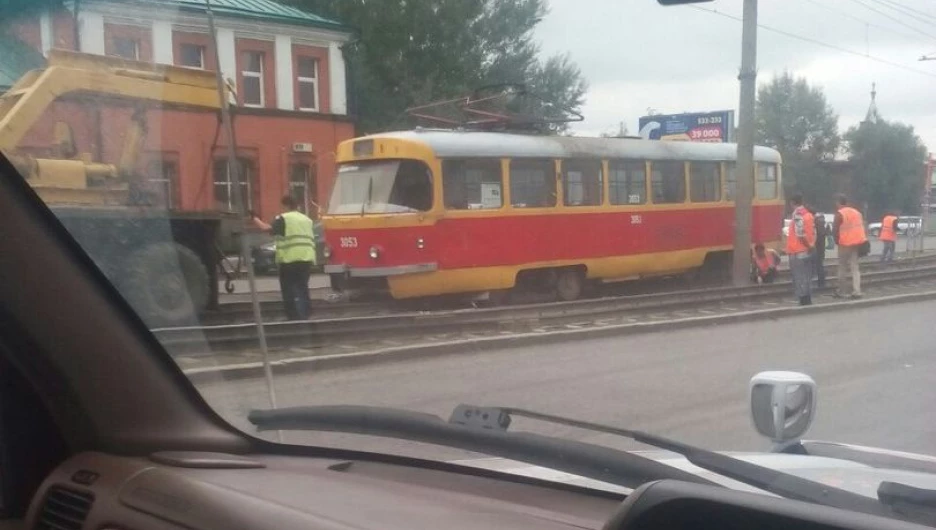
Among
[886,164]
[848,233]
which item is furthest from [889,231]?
[886,164]

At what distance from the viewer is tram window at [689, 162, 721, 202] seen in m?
4.09

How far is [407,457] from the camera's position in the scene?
2.63 metres

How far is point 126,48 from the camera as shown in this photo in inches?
115

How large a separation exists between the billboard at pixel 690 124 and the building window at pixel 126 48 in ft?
4.69

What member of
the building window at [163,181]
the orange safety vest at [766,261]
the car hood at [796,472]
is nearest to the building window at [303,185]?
the building window at [163,181]

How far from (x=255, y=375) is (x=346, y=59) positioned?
107cm

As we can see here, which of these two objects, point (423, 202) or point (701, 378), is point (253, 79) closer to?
point (423, 202)

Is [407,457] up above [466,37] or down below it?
below

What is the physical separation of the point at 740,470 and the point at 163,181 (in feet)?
6.25

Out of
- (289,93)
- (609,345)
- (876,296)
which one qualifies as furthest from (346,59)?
(876,296)

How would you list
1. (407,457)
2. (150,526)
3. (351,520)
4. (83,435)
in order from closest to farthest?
(351,520), (150,526), (407,457), (83,435)

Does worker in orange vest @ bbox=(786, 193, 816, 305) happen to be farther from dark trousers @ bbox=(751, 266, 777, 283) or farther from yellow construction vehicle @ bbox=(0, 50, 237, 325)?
yellow construction vehicle @ bbox=(0, 50, 237, 325)

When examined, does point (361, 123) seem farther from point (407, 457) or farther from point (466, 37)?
point (407, 457)

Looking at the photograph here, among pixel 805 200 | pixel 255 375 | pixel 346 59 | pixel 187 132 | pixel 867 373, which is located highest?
pixel 346 59
